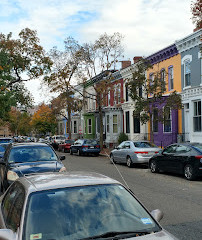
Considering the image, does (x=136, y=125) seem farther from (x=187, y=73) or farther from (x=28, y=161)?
(x=28, y=161)

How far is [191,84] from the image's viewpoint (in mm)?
23422

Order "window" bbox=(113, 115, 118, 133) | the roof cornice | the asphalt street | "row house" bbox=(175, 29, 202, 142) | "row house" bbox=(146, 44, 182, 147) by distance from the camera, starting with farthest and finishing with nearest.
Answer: "window" bbox=(113, 115, 118, 133) → "row house" bbox=(146, 44, 182, 147) → "row house" bbox=(175, 29, 202, 142) → the roof cornice → the asphalt street

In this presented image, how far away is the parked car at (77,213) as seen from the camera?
130 inches

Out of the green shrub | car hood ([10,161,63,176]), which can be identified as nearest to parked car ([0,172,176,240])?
car hood ([10,161,63,176])

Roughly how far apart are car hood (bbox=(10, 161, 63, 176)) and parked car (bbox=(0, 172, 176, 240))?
181 inches

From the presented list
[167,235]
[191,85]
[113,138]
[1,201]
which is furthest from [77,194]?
[113,138]

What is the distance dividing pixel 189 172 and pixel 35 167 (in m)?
6.63

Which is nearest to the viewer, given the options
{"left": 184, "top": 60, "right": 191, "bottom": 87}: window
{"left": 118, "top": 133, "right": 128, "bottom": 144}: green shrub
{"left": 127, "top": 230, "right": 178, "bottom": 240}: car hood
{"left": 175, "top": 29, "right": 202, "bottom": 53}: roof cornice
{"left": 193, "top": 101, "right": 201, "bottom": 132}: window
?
{"left": 127, "top": 230, "right": 178, "bottom": 240}: car hood

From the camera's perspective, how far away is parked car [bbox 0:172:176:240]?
10.8 ft

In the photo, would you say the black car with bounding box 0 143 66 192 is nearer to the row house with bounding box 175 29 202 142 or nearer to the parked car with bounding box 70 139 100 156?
the row house with bounding box 175 29 202 142

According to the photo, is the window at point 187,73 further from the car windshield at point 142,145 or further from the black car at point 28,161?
the black car at point 28,161

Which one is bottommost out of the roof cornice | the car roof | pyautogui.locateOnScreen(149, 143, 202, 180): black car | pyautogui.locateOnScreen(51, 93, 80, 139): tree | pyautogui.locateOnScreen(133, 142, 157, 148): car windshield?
pyautogui.locateOnScreen(149, 143, 202, 180): black car

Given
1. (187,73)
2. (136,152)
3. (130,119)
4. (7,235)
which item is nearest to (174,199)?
(7,235)

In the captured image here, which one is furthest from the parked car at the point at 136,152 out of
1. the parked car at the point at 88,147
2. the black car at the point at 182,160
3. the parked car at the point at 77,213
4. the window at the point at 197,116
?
the parked car at the point at 77,213
